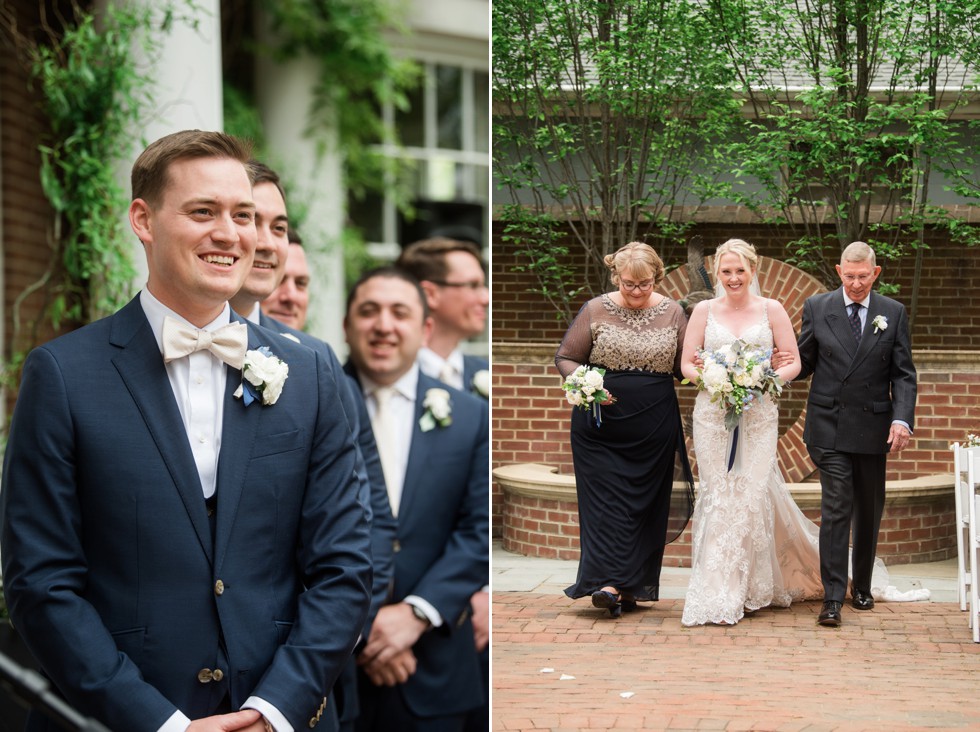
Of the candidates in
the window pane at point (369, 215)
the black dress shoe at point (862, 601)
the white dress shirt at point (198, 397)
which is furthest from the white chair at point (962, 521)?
the window pane at point (369, 215)

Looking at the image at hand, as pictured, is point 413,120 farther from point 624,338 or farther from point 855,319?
point 855,319

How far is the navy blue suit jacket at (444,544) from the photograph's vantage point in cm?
344

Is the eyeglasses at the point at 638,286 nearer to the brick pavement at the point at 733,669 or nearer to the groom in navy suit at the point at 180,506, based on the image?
the brick pavement at the point at 733,669

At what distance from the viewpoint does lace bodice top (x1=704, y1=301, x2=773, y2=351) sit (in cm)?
→ 309

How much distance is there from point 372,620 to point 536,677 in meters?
0.51

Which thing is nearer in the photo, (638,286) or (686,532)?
(638,286)

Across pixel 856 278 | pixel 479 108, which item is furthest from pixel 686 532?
pixel 479 108

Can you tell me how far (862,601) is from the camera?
3.16 meters

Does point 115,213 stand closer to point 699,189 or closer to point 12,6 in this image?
point 12,6

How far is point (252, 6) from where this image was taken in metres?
9.52

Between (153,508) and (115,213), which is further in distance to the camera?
(115,213)

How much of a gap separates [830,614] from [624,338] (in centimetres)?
98

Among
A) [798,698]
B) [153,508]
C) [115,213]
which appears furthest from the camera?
[115,213]

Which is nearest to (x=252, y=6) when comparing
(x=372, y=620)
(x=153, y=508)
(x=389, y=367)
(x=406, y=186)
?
(x=406, y=186)
